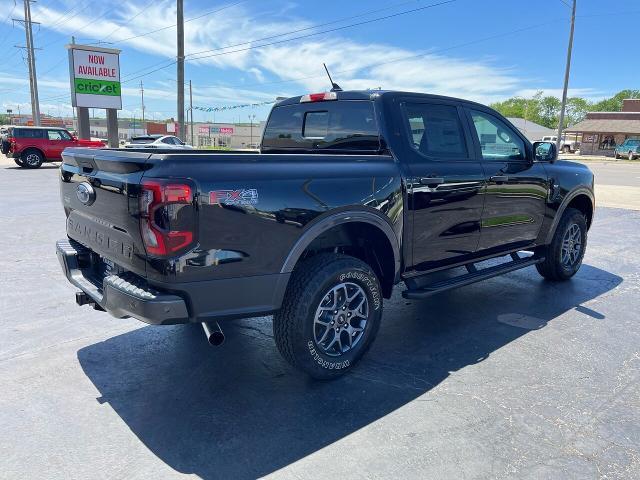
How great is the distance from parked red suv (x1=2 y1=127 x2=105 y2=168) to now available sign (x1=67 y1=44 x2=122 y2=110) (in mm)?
4326

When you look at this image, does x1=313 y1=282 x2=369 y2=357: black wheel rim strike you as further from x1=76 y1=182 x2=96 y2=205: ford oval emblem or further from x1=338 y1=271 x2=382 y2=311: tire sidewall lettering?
x1=76 y1=182 x2=96 y2=205: ford oval emblem

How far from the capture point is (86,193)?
317 centimetres

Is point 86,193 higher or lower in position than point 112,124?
lower

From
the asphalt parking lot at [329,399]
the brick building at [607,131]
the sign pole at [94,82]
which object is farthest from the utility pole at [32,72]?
the brick building at [607,131]

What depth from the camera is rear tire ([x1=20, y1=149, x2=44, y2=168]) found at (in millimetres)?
21453

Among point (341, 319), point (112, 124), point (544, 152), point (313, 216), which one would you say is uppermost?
point (112, 124)

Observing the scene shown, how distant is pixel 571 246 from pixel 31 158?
22330mm

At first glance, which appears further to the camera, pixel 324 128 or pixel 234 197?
pixel 324 128

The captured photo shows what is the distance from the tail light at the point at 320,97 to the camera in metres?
4.25

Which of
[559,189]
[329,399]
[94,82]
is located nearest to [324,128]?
[329,399]

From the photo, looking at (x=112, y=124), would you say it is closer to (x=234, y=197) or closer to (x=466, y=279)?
(x=466, y=279)

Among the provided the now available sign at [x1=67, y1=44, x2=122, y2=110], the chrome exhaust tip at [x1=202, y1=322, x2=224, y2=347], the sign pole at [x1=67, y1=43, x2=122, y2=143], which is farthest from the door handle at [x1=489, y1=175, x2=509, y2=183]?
the now available sign at [x1=67, y1=44, x2=122, y2=110]

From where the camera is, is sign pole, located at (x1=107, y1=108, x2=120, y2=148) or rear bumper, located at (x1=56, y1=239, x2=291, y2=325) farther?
sign pole, located at (x1=107, y1=108, x2=120, y2=148)

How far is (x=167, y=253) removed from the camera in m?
2.61
